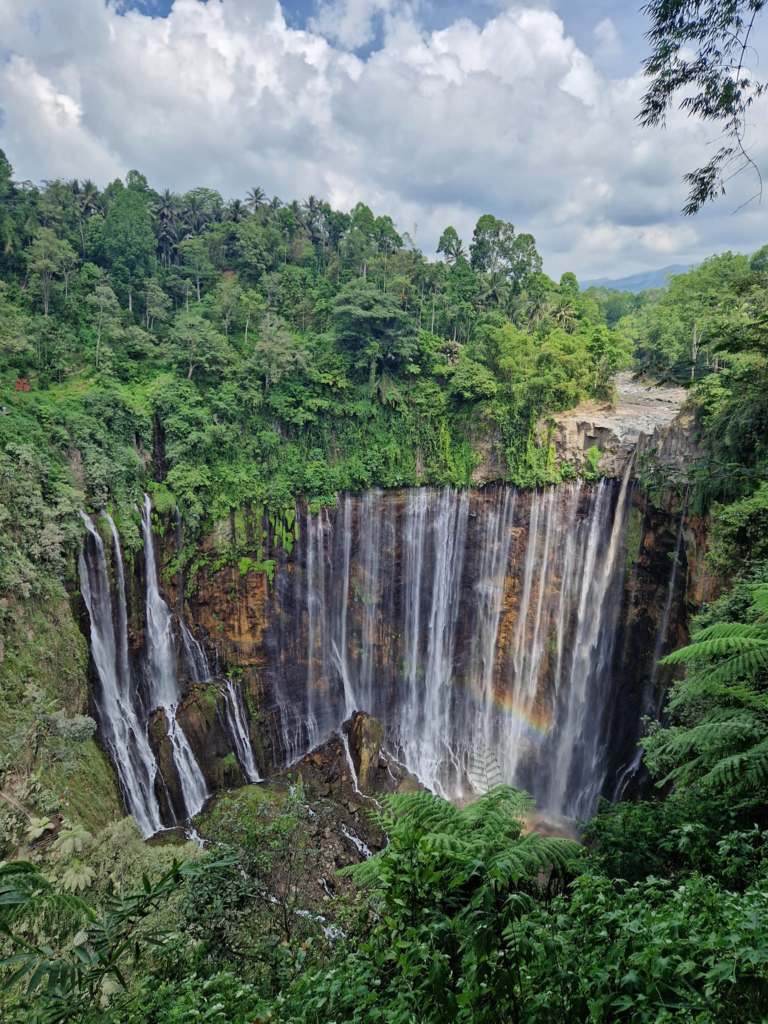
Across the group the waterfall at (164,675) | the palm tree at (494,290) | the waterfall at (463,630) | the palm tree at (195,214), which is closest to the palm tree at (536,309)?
the palm tree at (494,290)

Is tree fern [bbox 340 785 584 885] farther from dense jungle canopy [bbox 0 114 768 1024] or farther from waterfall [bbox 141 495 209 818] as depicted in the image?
waterfall [bbox 141 495 209 818]

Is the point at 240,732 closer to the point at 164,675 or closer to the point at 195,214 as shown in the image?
the point at 164,675

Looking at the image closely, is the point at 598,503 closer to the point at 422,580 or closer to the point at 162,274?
the point at 422,580

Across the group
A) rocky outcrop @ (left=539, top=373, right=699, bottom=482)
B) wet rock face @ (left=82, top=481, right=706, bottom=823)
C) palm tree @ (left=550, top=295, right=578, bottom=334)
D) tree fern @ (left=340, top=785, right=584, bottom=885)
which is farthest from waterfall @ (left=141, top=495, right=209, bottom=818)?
palm tree @ (left=550, top=295, right=578, bottom=334)

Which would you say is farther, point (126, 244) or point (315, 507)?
point (126, 244)

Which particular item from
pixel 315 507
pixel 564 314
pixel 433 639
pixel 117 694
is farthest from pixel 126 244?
A: pixel 433 639
